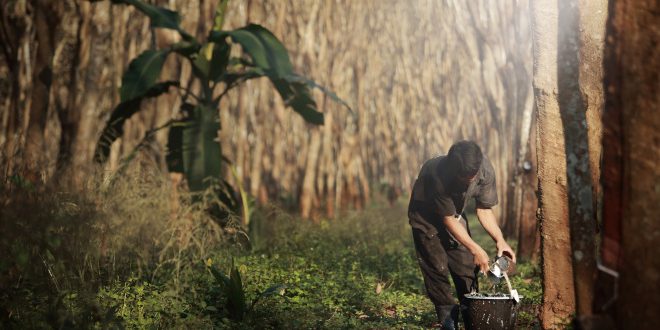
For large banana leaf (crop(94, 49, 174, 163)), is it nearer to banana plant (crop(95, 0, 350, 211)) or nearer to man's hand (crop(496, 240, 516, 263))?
banana plant (crop(95, 0, 350, 211))

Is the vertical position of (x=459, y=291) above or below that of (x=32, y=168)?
below

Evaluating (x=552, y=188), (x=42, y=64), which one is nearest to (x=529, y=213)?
(x=552, y=188)

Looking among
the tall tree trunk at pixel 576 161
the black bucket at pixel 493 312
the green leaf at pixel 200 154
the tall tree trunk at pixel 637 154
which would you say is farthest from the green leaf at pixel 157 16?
the tall tree trunk at pixel 637 154

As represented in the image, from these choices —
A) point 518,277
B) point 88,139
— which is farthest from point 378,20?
point 518,277

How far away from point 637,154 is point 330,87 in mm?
9480

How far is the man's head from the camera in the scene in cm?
596

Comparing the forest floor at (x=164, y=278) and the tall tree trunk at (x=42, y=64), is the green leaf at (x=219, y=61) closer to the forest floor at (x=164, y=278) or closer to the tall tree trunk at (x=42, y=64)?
the forest floor at (x=164, y=278)

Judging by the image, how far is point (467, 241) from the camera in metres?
6.19

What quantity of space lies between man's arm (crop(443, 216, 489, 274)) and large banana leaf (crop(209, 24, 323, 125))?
3.11m

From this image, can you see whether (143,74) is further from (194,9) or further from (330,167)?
(330,167)

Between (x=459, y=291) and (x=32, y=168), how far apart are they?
13.2 ft

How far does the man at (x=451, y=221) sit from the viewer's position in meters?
6.10

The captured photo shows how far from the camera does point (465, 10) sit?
13.3 meters

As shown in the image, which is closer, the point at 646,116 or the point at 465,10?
the point at 646,116
